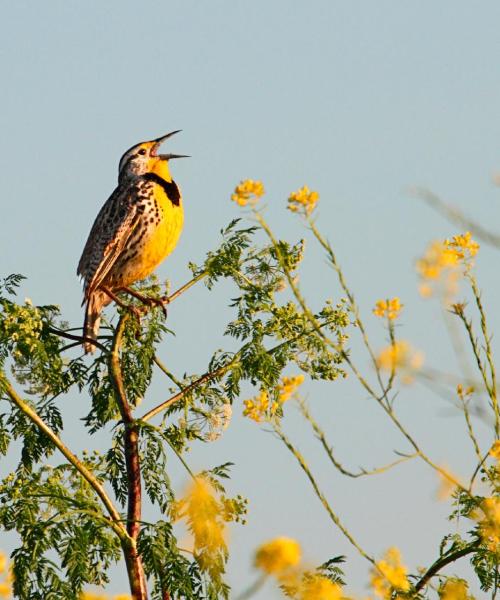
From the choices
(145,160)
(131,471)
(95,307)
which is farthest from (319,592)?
(145,160)

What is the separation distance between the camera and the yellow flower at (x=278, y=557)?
8.38ft

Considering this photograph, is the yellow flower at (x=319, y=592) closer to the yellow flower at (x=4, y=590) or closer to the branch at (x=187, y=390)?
the yellow flower at (x=4, y=590)

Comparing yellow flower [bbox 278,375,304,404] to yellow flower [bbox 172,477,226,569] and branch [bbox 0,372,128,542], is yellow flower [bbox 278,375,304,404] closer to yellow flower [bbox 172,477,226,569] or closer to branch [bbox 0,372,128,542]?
yellow flower [bbox 172,477,226,569]

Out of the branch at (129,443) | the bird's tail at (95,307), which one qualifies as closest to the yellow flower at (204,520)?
the branch at (129,443)

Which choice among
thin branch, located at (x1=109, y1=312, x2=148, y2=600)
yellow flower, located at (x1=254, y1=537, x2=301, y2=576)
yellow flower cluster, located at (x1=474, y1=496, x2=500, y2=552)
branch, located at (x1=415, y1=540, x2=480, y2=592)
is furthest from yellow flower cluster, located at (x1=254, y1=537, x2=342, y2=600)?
thin branch, located at (x1=109, y1=312, x2=148, y2=600)

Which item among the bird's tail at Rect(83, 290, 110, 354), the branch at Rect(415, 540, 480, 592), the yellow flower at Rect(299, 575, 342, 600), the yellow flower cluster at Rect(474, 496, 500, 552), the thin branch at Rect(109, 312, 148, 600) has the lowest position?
the yellow flower at Rect(299, 575, 342, 600)

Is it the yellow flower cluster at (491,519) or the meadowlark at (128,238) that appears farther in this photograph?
the meadowlark at (128,238)

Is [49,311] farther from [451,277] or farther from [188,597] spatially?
[451,277]

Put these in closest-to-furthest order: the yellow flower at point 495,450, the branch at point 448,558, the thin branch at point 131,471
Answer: the yellow flower at point 495,450 < the branch at point 448,558 < the thin branch at point 131,471

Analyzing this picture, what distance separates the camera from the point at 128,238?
9.97m

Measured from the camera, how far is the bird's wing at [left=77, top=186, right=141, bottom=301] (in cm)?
984

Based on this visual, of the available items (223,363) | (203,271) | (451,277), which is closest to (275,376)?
(223,363)

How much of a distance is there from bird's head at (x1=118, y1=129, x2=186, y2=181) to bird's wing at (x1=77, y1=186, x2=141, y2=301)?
75 centimetres

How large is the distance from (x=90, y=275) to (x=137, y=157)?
2.05m
